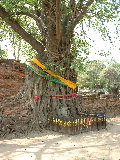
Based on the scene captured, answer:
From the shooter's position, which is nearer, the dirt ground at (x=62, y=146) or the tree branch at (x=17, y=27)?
the dirt ground at (x=62, y=146)

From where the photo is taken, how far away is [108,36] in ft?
36.1

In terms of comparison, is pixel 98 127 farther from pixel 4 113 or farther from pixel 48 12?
pixel 48 12

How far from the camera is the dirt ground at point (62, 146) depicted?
5391 mm

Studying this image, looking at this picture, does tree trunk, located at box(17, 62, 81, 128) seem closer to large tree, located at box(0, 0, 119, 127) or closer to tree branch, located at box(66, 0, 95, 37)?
large tree, located at box(0, 0, 119, 127)

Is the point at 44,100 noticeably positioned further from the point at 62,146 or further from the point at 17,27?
the point at 17,27

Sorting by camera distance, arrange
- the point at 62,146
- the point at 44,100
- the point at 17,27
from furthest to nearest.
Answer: the point at 17,27 → the point at 44,100 → the point at 62,146

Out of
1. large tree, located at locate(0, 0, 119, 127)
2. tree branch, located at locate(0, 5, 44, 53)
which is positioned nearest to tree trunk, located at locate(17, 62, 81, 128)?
large tree, located at locate(0, 0, 119, 127)

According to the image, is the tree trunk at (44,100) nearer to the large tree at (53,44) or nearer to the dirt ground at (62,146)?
the large tree at (53,44)

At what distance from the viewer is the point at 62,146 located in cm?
632

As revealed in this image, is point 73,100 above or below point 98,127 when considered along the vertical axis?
above

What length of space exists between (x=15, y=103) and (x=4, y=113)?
63 cm

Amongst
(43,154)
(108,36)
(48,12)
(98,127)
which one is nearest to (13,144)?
(43,154)

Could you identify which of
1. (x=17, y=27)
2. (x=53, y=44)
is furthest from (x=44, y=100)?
(x=17, y=27)

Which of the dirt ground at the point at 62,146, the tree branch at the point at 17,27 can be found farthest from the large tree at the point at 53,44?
the dirt ground at the point at 62,146
